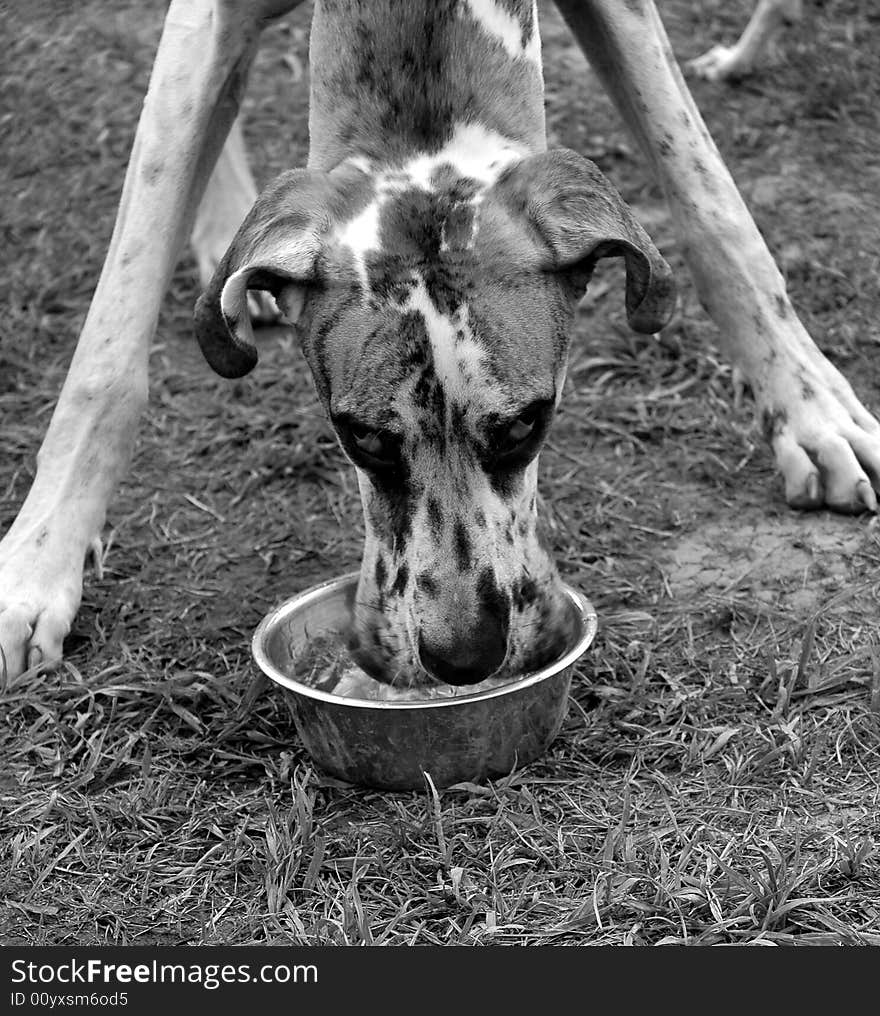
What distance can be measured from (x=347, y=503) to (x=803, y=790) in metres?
1.81

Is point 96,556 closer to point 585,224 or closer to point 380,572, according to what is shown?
point 380,572

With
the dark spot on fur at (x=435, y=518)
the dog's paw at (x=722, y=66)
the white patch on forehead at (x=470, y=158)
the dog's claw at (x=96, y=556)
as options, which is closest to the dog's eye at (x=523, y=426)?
the dark spot on fur at (x=435, y=518)

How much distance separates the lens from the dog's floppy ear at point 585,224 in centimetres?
322

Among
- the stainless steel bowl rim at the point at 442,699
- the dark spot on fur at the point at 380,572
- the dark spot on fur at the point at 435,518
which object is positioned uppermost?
the dark spot on fur at the point at 435,518

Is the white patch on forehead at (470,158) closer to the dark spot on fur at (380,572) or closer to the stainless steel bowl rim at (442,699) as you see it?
the dark spot on fur at (380,572)

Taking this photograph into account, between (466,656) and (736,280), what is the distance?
69.7 inches

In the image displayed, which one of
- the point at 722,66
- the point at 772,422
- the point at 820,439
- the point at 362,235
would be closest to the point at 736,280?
the point at 772,422

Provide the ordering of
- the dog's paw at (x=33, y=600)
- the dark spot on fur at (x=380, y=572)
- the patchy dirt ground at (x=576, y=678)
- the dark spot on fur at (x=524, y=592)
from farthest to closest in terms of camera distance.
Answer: the dog's paw at (x=33, y=600) < the dark spot on fur at (x=380, y=572) < the dark spot on fur at (x=524, y=592) < the patchy dirt ground at (x=576, y=678)

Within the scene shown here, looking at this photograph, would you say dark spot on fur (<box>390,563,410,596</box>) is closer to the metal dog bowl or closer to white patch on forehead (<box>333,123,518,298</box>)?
the metal dog bowl

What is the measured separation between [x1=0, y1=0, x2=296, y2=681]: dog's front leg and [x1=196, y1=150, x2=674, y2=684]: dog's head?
2.23ft

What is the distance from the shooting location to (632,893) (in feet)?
9.20

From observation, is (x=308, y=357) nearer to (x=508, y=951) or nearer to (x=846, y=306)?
(x=508, y=951)

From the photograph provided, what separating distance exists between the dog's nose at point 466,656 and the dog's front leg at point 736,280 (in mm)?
1465

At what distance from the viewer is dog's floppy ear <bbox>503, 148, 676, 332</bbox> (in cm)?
322
